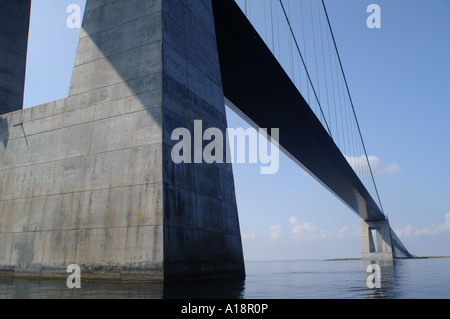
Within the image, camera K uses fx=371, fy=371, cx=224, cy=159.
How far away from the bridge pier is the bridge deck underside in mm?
28462

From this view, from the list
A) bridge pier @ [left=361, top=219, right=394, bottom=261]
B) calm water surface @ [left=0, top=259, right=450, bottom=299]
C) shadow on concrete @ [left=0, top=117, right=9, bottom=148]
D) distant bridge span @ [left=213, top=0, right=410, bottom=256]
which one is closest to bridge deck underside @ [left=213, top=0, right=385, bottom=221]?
distant bridge span @ [left=213, top=0, right=410, bottom=256]

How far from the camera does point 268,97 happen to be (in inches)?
922

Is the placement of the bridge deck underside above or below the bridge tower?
above

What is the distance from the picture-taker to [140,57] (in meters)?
10.0

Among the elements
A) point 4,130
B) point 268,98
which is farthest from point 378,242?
point 4,130

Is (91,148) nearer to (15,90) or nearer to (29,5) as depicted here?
(15,90)

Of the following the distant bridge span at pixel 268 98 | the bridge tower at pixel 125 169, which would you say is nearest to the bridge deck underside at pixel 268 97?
the distant bridge span at pixel 268 98

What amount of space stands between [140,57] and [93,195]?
12.7 feet

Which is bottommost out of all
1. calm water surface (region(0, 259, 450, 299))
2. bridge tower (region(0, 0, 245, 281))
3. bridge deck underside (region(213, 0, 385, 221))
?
calm water surface (region(0, 259, 450, 299))

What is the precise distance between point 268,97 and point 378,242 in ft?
174

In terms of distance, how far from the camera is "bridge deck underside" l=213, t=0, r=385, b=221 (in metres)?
→ 16.4

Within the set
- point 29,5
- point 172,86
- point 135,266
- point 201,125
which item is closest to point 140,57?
point 172,86

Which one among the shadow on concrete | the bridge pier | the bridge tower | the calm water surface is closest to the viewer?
the calm water surface

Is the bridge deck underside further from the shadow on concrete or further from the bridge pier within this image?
the bridge pier
